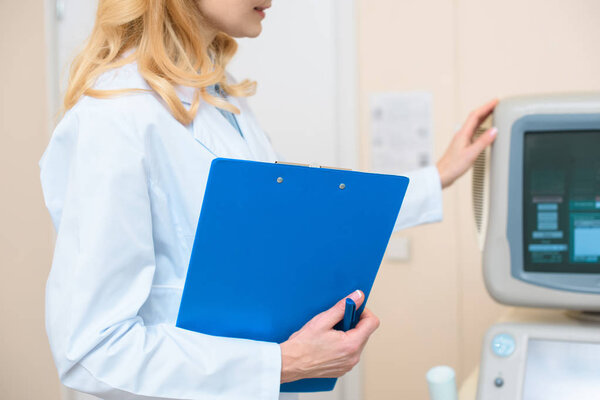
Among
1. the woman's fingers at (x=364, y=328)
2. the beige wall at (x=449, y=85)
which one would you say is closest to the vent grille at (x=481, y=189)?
the woman's fingers at (x=364, y=328)

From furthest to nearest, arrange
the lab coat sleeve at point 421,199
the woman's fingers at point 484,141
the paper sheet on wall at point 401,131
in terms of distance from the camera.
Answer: the paper sheet on wall at point 401,131 → the lab coat sleeve at point 421,199 → the woman's fingers at point 484,141

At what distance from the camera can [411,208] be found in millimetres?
1228

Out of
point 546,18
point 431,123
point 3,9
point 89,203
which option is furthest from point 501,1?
point 3,9

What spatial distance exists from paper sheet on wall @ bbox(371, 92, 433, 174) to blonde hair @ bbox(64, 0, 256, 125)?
911 mm

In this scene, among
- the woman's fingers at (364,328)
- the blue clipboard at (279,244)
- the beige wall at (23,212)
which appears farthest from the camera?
the beige wall at (23,212)

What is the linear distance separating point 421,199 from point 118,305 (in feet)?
2.34

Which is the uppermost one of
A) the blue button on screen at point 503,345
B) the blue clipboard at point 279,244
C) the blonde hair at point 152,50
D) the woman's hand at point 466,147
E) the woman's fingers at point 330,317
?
the blonde hair at point 152,50

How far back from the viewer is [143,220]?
2.43 feet

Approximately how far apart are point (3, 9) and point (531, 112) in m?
1.75

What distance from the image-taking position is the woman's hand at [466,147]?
1119 mm

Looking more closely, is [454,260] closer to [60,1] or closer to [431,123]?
[431,123]

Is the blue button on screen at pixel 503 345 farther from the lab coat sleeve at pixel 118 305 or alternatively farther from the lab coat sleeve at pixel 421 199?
the lab coat sleeve at pixel 118 305

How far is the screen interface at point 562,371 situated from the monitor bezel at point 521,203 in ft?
0.34

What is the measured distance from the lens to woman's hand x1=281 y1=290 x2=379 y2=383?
0.77 metres
